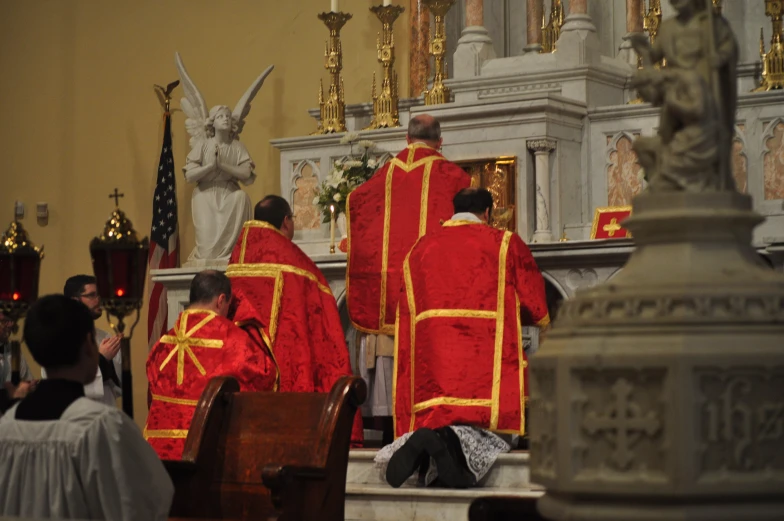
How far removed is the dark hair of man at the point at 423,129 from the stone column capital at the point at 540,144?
1.19 meters

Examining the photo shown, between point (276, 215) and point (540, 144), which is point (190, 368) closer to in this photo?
point (276, 215)

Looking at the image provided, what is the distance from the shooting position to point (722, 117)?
3.62 metres

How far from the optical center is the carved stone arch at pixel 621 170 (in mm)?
10461

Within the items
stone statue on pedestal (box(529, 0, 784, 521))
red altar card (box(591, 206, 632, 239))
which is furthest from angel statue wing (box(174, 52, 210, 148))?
stone statue on pedestal (box(529, 0, 784, 521))

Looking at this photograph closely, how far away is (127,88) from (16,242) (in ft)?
28.7

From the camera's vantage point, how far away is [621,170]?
Answer: 10.5 meters

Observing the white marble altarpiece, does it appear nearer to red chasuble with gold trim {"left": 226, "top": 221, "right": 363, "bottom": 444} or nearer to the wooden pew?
Result: red chasuble with gold trim {"left": 226, "top": 221, "right": 363, "bottom": 444}

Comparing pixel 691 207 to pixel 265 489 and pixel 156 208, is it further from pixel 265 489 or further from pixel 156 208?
pixel 156 208

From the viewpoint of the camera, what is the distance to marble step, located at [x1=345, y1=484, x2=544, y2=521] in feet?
23.4

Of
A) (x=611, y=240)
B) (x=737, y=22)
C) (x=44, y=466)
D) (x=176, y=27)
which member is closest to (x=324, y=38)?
(x=176, y=27)

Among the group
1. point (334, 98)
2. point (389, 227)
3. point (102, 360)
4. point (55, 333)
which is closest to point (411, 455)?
point (102, 360)

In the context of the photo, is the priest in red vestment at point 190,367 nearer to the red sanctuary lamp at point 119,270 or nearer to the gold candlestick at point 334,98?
the red sanctuary lamp at point 119,270

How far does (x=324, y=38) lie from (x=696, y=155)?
979 centimetres

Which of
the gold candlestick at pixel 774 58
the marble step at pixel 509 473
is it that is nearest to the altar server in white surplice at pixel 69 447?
the marble step at pixel 509 473
